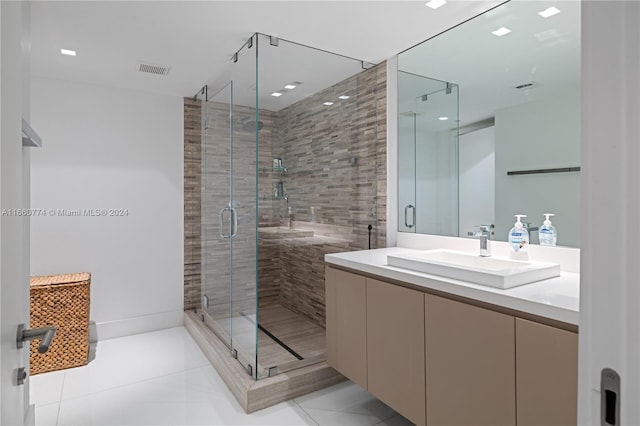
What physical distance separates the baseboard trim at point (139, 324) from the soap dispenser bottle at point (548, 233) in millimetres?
3232

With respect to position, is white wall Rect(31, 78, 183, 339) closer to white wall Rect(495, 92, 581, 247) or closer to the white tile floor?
the white tile floor

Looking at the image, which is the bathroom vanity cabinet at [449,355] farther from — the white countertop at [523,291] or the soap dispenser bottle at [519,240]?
the soap dispenser bottle at [519,240]

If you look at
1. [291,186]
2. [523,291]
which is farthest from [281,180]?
[523,291]

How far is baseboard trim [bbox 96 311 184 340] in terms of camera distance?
3327mm

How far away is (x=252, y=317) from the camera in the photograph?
2582 mm

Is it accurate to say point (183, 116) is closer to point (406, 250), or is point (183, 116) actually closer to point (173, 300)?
point (173, 300)

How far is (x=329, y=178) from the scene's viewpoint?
2.72 m

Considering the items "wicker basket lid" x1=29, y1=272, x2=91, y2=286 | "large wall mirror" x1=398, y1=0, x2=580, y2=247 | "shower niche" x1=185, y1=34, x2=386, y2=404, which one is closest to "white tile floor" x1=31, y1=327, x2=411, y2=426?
"shower niche" x1=185, y1=34, x2=386, y2=404

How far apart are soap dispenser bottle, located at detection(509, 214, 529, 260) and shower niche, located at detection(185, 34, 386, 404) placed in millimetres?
960

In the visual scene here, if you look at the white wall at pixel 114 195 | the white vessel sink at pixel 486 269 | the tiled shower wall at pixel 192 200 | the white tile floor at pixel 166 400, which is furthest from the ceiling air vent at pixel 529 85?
the white wall at pixel 114 195

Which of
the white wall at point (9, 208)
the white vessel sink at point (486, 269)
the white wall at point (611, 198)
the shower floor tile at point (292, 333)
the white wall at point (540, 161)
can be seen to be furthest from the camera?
the shower floor tile at point (292, 333)

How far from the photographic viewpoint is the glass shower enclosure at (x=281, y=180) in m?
2.48

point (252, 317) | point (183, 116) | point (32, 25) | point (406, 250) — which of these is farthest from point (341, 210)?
point (32, 25)

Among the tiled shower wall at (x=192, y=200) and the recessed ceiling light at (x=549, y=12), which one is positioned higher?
the recessed ceiling light at (x=549, y=12)
